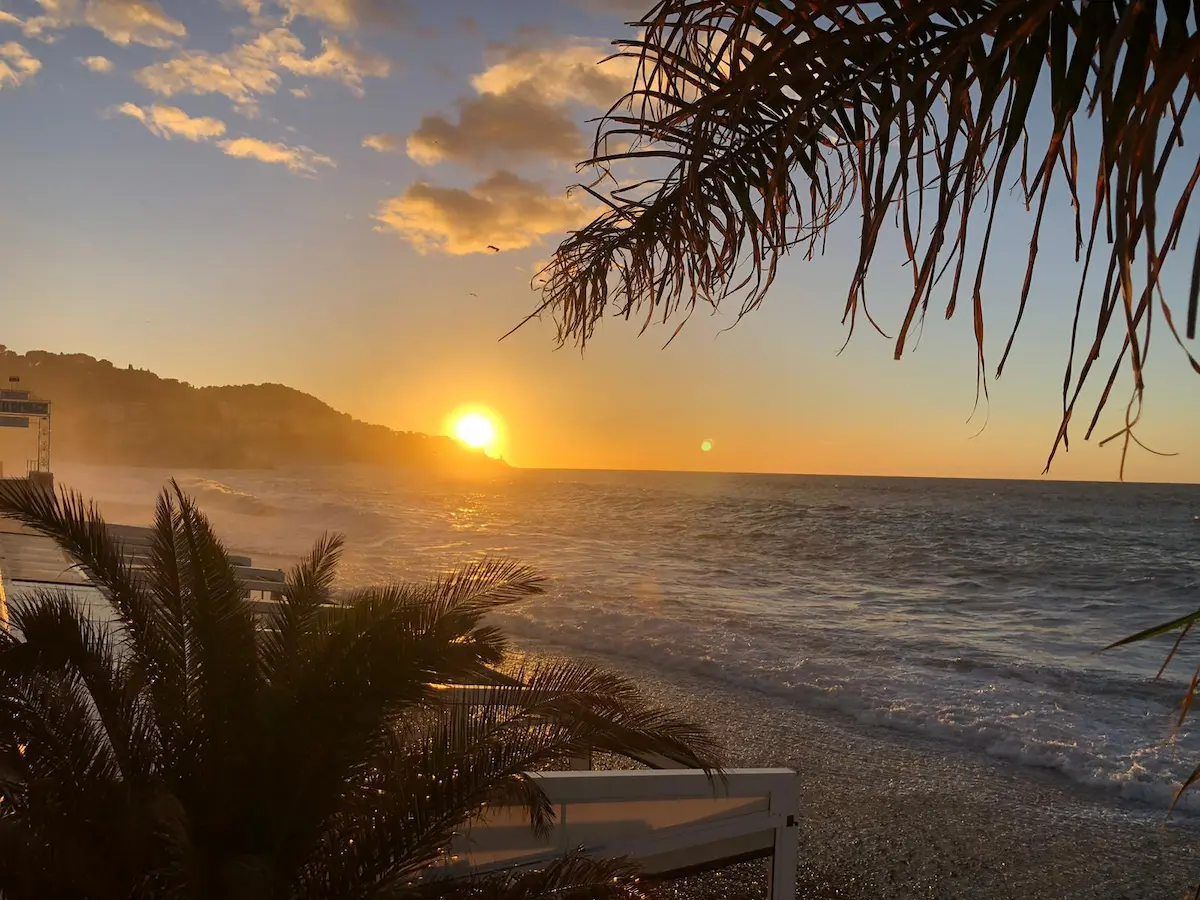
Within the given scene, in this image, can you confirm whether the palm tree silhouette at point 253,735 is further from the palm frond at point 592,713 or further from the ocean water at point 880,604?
the ocean water at point 880,604

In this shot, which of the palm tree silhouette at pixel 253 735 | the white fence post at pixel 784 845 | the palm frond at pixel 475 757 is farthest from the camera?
the white fence post at pixel 784 845

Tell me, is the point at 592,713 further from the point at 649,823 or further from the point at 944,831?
the point at 944,831

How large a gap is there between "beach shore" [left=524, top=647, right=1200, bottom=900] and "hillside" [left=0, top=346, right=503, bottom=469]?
330 ft

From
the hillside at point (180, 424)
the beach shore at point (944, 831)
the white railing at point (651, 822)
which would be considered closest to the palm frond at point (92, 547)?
the white railing at point (651, 822)

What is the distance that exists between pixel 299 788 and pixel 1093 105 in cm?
279

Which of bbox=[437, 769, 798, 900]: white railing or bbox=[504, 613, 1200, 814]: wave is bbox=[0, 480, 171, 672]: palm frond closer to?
bbox=[437, 769, 798, 900]: white railing

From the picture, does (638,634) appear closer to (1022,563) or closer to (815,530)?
(1022,563)

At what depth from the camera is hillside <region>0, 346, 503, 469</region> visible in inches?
4026

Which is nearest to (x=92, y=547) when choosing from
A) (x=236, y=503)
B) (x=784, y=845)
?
(x=784, y=845)

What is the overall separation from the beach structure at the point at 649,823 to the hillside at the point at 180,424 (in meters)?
103

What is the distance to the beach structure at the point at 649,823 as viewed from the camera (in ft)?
11.6

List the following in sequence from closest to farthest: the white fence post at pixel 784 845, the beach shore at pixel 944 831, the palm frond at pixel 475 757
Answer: the palm frond at pixel 475 757 < the white fence post at pixel 784 845 < the beach shore at pixel 944 831

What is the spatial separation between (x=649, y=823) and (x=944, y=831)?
13.0 feet

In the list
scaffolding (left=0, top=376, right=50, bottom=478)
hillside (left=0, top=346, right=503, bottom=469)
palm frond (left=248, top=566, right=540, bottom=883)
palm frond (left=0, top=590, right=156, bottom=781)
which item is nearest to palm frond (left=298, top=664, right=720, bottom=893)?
palm frond (left=248, top=566, right=540, bottom=883)
